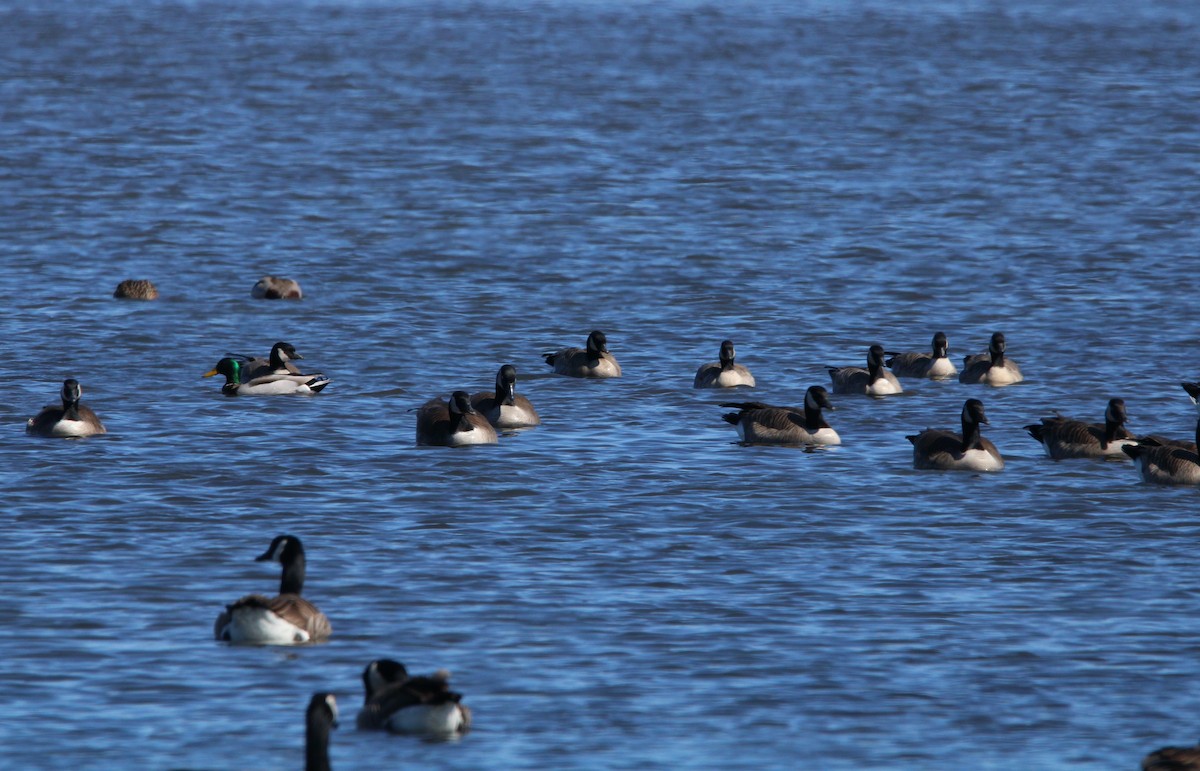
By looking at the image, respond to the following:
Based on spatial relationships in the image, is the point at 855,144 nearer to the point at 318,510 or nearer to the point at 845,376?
the point at 845,376

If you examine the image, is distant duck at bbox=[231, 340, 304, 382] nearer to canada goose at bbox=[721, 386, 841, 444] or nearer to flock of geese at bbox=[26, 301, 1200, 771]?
flock of geese at bbox=[26, 301, 1200, 771]

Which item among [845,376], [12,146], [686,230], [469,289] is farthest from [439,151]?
[845,376]

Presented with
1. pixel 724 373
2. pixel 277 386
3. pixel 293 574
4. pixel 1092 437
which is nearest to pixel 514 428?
pixel 724 373

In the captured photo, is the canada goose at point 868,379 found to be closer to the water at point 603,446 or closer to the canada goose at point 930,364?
the water at point 603,446

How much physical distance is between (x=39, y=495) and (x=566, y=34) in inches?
3749

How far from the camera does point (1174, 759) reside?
12.6 meters

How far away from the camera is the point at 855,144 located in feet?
199

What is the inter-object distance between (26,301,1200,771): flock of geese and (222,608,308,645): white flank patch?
0.01 m

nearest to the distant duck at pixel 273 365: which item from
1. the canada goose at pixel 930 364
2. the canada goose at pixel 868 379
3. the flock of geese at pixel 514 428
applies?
the flock of geese at pixel 514 428

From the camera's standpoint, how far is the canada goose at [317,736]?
1246 centimetres

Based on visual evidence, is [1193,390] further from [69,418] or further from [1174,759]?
[1174,759]

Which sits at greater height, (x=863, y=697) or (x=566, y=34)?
(x=566, y=34)

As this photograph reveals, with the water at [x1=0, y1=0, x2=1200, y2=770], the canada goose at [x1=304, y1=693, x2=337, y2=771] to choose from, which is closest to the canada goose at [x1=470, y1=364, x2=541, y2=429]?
the water at [x1=0, y1=0, x2=1200, y2=770]

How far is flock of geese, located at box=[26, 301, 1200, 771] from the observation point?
13727 mm
